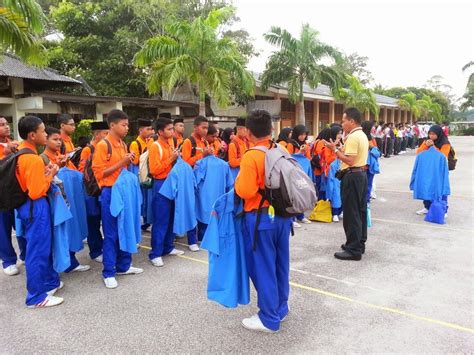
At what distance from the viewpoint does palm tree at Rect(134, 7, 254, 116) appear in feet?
42.0

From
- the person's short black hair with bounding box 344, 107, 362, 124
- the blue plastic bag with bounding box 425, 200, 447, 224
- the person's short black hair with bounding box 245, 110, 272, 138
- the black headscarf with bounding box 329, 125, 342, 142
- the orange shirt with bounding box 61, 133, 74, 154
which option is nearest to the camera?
the person's short black hair with bounding box 245, 110, 272, 138

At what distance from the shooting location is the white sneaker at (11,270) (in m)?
4.43

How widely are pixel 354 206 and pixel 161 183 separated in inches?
96.7

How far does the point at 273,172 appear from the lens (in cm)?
289

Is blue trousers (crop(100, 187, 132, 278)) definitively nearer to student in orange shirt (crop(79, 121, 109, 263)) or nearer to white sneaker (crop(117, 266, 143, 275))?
white sneaker (crop(117, 266, 143, 275))

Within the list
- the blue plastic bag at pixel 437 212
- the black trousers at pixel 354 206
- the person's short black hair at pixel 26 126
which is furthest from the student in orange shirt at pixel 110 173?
the blue plastic bag at pixel 437 212

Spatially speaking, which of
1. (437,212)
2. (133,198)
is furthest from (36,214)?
(437,212)

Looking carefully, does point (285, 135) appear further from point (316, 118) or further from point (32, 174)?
point (316, 118)

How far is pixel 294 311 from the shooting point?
139 inches

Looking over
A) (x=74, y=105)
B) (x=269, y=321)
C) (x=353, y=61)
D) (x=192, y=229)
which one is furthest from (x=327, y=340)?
(x=353, y=61)

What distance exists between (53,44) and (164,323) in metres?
18.9

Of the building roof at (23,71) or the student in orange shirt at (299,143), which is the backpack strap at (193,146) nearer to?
the student in orange shirt at (299,143)

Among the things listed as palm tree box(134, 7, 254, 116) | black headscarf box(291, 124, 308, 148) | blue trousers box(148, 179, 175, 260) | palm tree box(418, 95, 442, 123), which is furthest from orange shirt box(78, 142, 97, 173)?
palm tree box(418, 95, 442, 123)

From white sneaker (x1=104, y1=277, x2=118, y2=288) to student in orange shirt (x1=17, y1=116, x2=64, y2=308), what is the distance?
18.9 inches
